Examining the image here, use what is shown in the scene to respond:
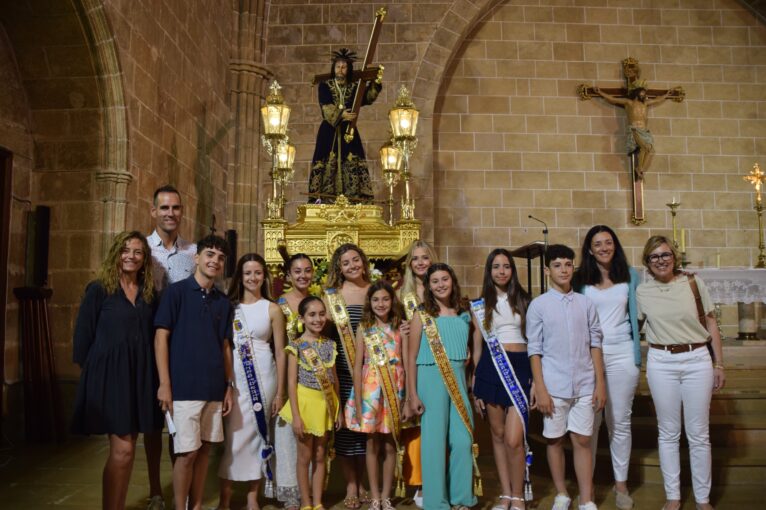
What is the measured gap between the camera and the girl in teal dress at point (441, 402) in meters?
3.34

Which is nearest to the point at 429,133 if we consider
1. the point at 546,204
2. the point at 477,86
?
the point at 477,86

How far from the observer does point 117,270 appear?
10.3 ft

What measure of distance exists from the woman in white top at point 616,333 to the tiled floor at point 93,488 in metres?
0.34

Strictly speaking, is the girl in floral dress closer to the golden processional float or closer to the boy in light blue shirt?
the boy in light blue shirt

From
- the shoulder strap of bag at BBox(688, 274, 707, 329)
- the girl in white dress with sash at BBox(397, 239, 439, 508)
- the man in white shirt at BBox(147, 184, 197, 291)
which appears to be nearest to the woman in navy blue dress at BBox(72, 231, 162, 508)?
the man in white shirt at BBox(147, 184, 197, 291)

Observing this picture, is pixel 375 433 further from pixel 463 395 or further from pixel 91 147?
pixel 91 147

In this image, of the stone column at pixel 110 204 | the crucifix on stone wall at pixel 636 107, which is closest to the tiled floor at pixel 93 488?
the stone column at pixel 110 204

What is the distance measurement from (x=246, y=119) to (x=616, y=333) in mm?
6729

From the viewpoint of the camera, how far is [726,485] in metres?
4.00

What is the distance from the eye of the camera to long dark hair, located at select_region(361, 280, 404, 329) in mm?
3549

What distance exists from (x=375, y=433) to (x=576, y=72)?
802 centimetres

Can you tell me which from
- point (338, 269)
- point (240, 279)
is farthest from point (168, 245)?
point (338, 269)

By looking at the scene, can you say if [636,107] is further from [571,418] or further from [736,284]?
[571,418]

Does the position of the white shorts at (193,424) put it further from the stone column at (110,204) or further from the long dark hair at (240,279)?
the stone column at (110,204)
